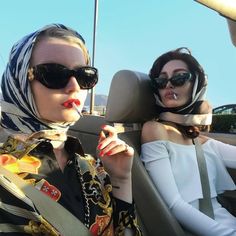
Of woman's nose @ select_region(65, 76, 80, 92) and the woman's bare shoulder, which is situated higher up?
woman's nose @ select_region(65, 76, 80, 92)

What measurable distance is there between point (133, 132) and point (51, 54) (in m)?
1.07

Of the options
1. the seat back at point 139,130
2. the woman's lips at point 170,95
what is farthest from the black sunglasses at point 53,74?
the woman's lips at point 170,95

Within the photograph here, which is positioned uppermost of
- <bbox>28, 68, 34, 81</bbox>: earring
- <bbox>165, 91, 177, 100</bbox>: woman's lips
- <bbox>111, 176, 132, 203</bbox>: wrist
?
<bbox>28, 68, 34, 81</bbox>: earring

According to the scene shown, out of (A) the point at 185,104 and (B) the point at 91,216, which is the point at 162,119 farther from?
(B) the point at 91,216

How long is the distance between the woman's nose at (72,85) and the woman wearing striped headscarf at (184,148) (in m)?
0.90

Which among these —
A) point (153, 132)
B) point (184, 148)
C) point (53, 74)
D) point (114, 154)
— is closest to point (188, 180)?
point (184, 148)

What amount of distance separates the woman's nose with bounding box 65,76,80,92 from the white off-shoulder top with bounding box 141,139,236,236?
897 millimetres

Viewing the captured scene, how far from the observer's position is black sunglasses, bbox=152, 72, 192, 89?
7.29ft

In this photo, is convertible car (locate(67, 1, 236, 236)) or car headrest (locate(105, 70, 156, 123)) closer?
convertible car (locate(67, 1, 236, 236))

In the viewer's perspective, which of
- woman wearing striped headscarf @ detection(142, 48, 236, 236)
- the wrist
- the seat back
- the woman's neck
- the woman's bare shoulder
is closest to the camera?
the woman's neck

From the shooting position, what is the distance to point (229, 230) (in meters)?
1.84

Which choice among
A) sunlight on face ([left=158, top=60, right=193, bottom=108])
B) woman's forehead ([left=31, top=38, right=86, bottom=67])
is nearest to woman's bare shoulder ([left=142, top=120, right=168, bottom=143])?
sunlight on face ([left=158, top=60, right=193, bottom=108])

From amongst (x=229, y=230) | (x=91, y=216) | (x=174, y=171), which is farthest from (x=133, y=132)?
(x=91, y=216)

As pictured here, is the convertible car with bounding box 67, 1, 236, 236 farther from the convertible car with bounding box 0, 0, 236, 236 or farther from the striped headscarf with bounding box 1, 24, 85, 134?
the striped headscarf with bounding box 1, 24, 85, 134
